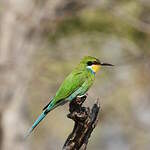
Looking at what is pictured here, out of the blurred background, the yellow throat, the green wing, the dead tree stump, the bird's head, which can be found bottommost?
the dead tree stump

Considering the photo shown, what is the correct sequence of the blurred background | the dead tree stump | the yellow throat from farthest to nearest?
the blurred background → the yellow throat → the dead tree stump

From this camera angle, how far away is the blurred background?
1425 cm

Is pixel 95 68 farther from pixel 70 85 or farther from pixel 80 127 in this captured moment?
pixel 80 127

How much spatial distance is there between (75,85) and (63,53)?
22.5 feet

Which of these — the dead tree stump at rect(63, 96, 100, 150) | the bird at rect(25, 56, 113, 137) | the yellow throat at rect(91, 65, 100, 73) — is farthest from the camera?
the yellow throat at rect(91, 65, 100, 73)

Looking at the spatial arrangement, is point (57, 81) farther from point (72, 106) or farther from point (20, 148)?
point (72, 106)

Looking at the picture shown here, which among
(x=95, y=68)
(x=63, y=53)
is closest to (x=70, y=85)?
(x=95, y=68)

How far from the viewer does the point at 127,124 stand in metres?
14.2

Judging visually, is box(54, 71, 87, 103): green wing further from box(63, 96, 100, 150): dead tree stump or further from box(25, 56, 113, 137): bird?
box(63, 96, 100, 150): dead tree stump

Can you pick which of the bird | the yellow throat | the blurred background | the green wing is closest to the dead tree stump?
the bird

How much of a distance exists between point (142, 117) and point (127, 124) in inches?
20.8

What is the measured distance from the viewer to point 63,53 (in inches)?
543

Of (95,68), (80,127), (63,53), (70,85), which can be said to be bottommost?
(80,127)

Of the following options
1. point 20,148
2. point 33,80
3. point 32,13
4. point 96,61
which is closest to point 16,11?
point 32,13
